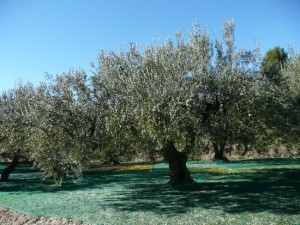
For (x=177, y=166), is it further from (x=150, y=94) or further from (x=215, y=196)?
(x=150, y=94)

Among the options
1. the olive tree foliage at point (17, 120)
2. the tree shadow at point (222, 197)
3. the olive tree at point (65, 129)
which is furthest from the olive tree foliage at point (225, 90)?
the olive tree foliage at point (17, 120)

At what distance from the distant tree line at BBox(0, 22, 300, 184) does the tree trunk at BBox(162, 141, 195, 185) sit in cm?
20

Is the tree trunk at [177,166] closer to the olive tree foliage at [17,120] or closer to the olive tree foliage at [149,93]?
the olive tree foliage at [149,93]

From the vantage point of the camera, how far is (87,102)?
53.4 feet

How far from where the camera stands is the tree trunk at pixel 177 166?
1808cm

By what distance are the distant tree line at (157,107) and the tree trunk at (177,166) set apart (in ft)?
0.66

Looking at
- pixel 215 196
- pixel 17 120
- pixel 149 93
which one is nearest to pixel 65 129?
pixel 17 120

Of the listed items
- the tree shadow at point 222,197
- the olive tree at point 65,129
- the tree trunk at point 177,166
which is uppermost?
the olive tree at point 65,129

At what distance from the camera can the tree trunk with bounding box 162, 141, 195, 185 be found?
18078 millimetres

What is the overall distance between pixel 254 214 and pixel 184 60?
737 cm

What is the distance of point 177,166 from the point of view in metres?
18.4

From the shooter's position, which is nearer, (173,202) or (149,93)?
(149,93)

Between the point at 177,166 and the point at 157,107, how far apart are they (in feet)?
19.8

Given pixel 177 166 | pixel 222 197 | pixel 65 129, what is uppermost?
pixel 65 129
